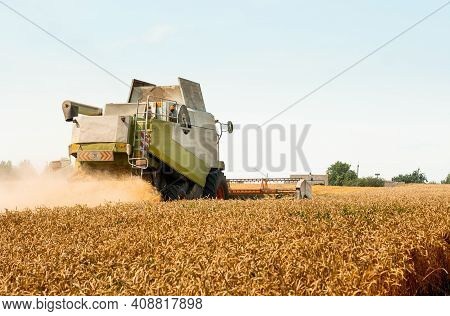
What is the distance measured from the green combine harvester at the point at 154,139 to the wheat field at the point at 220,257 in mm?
4523

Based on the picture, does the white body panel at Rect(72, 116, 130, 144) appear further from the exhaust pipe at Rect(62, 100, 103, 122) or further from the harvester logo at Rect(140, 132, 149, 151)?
the exhaust pipe at Rect(62, 100, 103, 122)

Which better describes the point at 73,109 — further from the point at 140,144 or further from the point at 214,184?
the point at 214,184

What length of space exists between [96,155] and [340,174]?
258ft

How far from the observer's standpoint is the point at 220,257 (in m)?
4.16

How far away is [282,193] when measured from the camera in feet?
56.4

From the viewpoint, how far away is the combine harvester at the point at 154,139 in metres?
12.1

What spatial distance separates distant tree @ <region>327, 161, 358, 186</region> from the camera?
84125mm

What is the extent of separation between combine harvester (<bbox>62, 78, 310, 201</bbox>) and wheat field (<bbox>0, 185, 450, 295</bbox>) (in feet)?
14.8

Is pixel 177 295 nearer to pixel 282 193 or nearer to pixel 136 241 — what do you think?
pixel 136 241

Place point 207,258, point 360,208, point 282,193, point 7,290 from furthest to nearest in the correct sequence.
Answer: point 282,193 → point 360,208 → point 207,258 → point 7,290

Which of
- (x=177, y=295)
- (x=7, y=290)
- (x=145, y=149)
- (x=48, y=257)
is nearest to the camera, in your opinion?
(x=177, y=295)

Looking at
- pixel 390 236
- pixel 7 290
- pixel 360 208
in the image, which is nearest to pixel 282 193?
pixel 360 208
